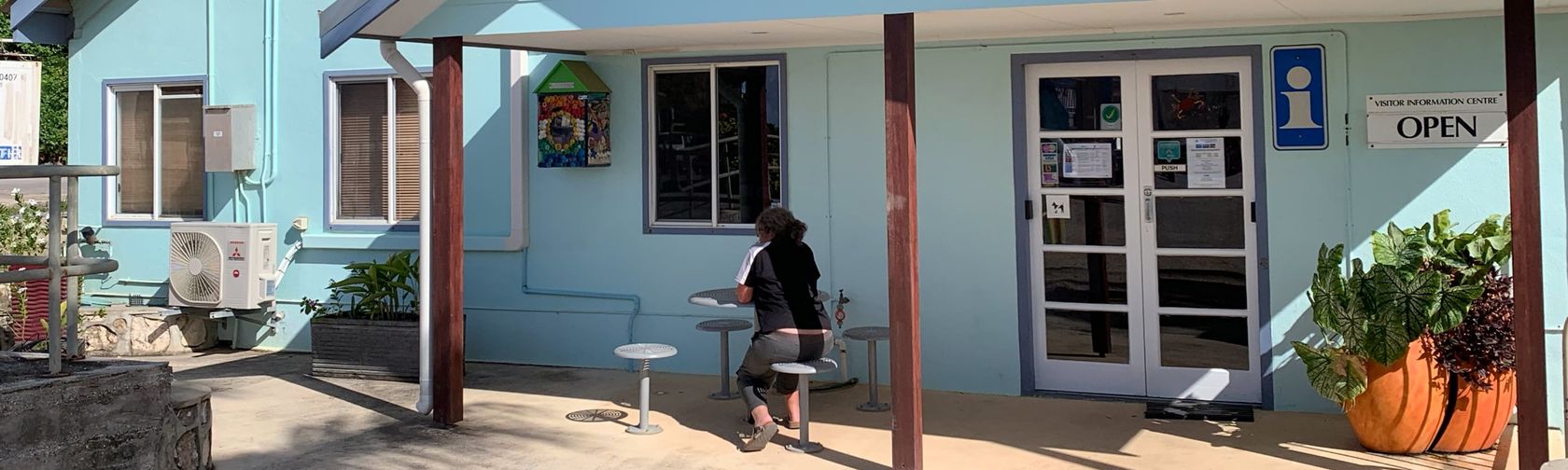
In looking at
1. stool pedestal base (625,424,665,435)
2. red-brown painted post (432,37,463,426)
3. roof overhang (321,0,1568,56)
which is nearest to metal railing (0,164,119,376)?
roof overhang (321,0,1568,56)

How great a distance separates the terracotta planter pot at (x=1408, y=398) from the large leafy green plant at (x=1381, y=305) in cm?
8

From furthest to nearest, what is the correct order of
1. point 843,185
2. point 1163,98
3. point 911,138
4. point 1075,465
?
point 843,185
point 1163,98
point 1075,465
point 911,138

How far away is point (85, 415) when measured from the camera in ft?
16.0

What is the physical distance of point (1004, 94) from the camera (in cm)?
774

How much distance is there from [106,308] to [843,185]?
A: 5.66 meters

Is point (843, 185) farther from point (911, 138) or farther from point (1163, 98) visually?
point (911, 138)

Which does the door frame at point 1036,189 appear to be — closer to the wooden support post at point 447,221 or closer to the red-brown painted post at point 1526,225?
the red-brown painted post at point 1526,225

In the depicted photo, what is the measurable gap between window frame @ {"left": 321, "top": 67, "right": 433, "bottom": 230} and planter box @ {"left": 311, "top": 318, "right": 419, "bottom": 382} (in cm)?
103

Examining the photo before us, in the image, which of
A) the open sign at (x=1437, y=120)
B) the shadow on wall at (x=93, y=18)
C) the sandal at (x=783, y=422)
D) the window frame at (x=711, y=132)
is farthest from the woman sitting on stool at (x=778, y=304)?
the shadow on wall at (x=93, y=18)

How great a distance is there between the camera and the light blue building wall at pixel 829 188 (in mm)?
6984

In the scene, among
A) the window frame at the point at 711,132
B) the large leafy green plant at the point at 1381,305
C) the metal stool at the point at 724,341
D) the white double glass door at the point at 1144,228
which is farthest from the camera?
the window frame at the point at 711,132

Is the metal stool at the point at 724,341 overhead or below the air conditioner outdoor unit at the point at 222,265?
below

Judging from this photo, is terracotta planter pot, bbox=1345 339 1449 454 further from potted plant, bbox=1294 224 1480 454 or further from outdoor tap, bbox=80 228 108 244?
outdoor tap, bbox=80 228 108 244

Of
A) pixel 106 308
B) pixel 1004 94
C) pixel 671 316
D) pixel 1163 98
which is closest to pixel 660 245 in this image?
pixel 671 316
